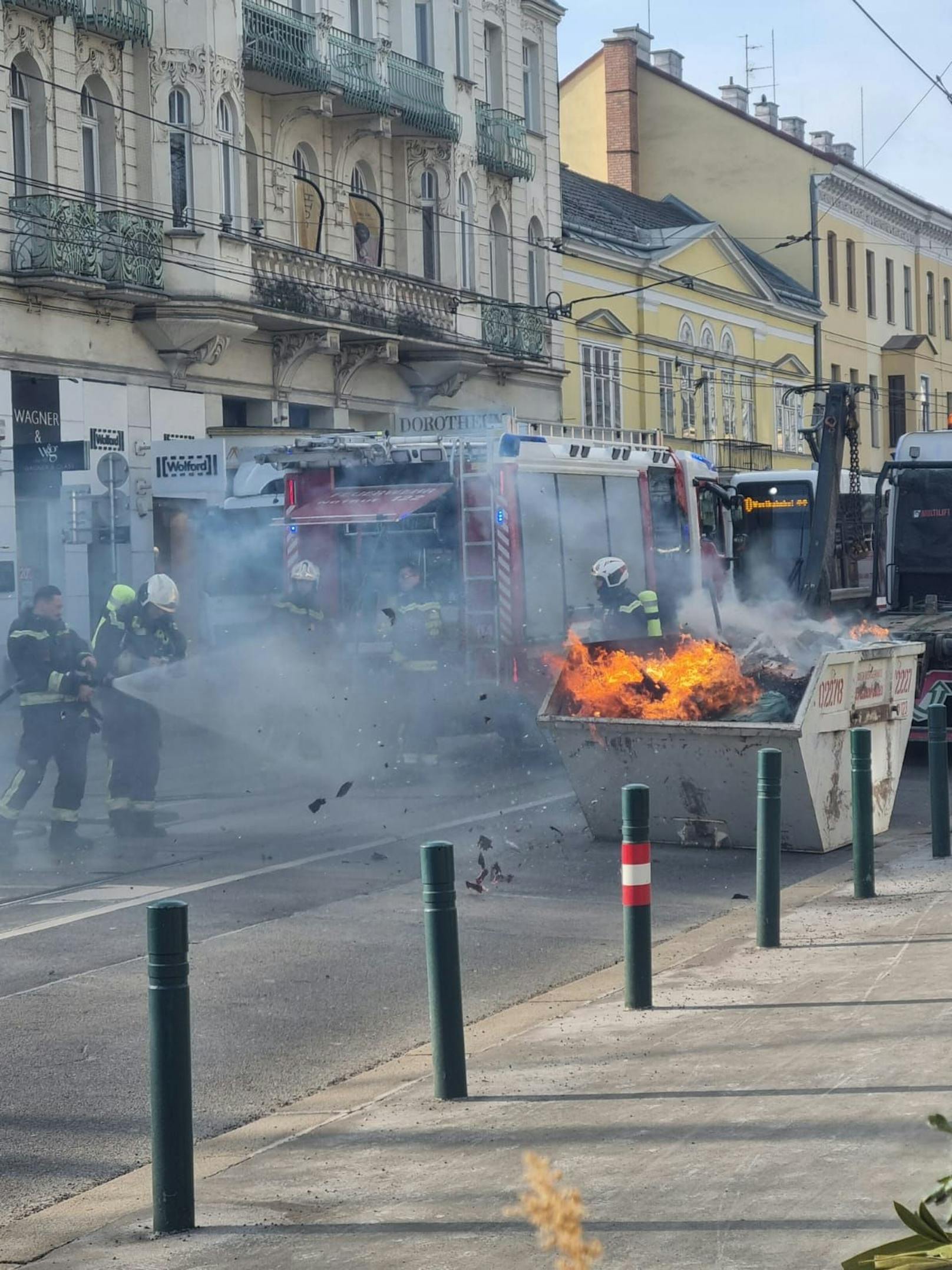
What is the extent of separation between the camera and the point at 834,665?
11.7 meters

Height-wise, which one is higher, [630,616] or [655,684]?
[630,616]

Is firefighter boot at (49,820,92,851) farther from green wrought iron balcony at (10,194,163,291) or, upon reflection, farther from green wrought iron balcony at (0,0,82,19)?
green wrought iron balcony at (0,0,82,19)

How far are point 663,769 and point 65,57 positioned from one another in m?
17.8

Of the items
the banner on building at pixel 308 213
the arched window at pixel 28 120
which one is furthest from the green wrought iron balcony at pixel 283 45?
the arched window at pixel 28 120

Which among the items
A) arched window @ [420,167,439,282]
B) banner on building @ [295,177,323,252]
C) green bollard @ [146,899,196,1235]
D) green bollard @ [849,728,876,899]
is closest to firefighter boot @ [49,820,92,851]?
green bollard @ [849,728,876,899]

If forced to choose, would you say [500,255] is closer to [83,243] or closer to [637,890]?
[83,243]

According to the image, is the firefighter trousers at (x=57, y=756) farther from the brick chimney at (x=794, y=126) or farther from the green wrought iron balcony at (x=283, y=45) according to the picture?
the brick chimney at (x=794, y=126)


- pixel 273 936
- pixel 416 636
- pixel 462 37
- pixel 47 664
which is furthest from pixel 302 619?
pixel 462 37

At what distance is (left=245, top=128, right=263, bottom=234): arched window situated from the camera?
29.3m

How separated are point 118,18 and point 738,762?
61.4 ft

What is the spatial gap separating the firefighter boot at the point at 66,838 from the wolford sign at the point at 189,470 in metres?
11.6

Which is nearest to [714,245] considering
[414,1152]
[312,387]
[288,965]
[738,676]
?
[312,387]

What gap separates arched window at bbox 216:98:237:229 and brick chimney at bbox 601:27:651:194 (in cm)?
2764

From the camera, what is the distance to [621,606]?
58.5 feet
